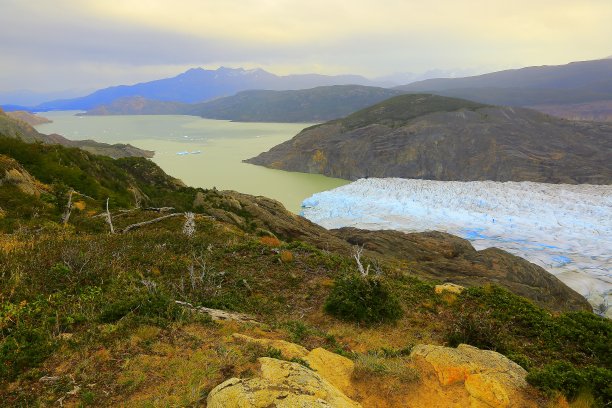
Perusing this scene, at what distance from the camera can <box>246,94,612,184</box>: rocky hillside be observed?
72188 mm

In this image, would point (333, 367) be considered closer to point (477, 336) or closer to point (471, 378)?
point (471, 378)

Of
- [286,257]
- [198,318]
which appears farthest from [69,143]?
[198,318]

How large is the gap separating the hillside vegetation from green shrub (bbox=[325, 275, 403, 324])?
0.04m

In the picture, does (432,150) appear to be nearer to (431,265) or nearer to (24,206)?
(431,265)

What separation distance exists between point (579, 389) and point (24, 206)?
68.5 ft

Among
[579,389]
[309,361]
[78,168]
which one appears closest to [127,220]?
[78,168]

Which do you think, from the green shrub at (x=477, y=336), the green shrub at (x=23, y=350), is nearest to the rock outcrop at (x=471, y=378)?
the green shrub at (x=477, y=336)

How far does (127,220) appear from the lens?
17.9 meters

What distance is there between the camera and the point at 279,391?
4730 millimetres

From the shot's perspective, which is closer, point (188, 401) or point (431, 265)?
point (188, 401)

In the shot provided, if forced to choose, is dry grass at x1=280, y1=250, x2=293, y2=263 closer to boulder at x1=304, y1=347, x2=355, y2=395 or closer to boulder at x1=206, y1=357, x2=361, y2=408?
boulder at x1=304, y1=347, x2=355, y2=395

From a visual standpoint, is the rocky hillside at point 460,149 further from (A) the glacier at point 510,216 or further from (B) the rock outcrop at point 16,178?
(B) the rock outcrop at point 16,178

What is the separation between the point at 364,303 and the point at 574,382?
4.93 meters

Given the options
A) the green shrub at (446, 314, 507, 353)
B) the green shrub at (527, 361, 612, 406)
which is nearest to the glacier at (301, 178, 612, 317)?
the green shrub at (446, 314, 507, 353)
